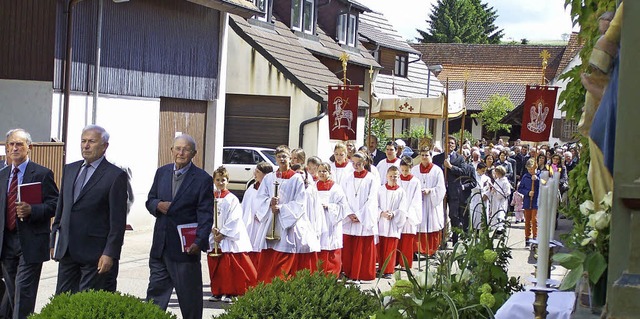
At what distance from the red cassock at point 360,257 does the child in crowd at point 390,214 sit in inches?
21.4

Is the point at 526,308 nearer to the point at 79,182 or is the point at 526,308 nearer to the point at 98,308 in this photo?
the point at 98,308

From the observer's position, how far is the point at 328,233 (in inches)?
550

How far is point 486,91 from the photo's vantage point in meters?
70.0

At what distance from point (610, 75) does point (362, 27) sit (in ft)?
136

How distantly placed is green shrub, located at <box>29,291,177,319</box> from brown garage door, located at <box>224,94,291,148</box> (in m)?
23.3

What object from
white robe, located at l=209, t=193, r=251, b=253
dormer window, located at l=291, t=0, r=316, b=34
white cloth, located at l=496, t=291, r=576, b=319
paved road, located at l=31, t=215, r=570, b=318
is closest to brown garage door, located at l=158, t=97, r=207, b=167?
paved road, located at l=31, t=215, r=570, b=318

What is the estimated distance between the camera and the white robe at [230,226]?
12.2 meters

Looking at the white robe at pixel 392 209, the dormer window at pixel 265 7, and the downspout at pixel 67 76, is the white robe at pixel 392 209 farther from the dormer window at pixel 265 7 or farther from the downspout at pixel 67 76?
the dormer window at pixel 265 7

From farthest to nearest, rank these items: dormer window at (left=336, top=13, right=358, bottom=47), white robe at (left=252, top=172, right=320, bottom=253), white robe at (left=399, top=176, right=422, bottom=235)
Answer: dormer window at (left=336, top=13, right=358, bottom=47), white robe at (left=399, top=176, right=422, bottom=235), white robe at (left=252, top=172, right=320, bottom=253)

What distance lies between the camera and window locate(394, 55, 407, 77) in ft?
159

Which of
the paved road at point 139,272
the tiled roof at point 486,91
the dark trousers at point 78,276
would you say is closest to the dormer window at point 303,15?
the paved road at point 139,272

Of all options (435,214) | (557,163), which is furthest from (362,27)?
(435,214)

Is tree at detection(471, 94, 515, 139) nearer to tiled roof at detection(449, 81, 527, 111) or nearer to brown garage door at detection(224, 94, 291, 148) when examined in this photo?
tiled roof at detection(449, 81, 527, 111)

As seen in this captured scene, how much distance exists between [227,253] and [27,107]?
21.8ft
